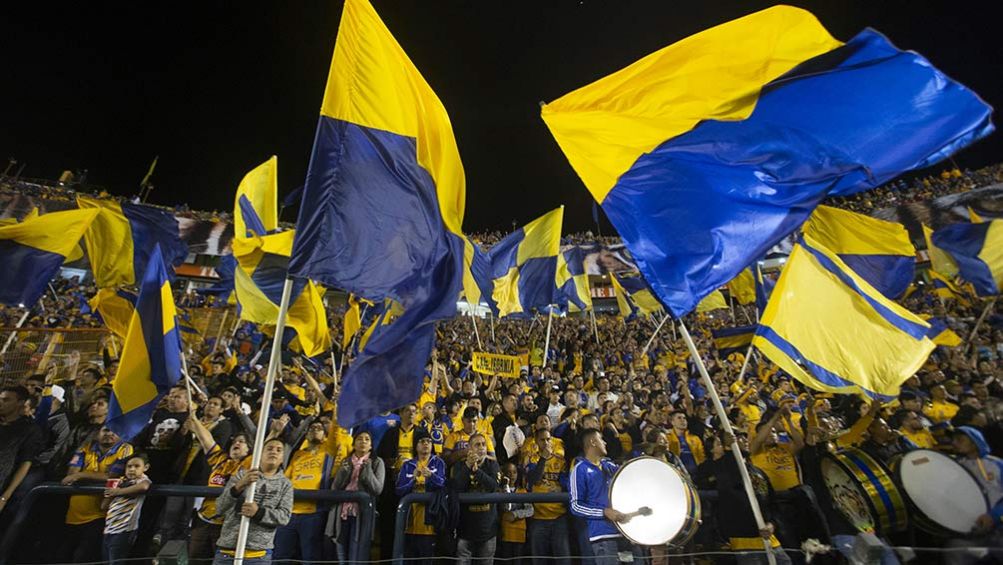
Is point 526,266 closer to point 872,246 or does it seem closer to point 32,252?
point 872,246

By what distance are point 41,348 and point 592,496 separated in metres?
13.7

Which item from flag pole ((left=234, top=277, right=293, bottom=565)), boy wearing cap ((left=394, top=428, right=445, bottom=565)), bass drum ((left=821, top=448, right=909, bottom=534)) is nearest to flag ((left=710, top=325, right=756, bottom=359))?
bass drum ((left=821, top=448, right=909, bottom=534))

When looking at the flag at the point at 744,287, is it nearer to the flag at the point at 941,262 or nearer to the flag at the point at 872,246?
the flag at the point at 941,262

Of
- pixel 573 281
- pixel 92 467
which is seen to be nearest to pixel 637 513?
pixel 92 467

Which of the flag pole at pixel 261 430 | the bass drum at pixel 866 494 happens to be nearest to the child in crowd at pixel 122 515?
the flag pole at pixel 261 430

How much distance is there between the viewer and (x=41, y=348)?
11.2 metres

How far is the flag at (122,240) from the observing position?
9.73 metres

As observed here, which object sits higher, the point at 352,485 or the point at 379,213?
the point at 379,213

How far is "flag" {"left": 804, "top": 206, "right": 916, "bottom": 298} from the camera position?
30.0 feet

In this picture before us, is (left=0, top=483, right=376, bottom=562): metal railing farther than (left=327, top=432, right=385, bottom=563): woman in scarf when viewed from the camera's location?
No

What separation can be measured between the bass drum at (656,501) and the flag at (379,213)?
1.85 metres

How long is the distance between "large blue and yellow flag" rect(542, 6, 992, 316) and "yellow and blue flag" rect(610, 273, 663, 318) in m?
12.2

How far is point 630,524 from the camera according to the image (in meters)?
3.35

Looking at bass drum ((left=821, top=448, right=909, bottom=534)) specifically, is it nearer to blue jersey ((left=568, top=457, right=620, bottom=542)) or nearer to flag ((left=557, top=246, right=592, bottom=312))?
blue jersey ((left=568, top=457, right=620, bottom=542))
